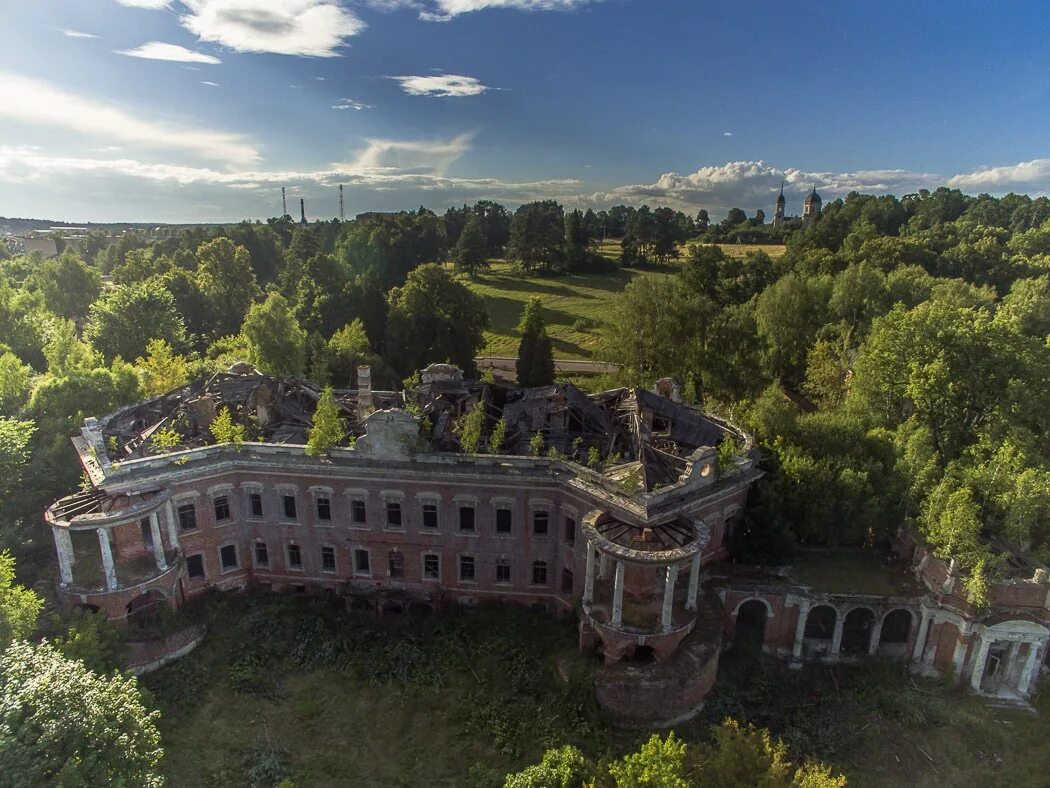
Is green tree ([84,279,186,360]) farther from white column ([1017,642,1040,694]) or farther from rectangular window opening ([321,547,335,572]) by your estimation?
white column ([1017,642,1040,694])

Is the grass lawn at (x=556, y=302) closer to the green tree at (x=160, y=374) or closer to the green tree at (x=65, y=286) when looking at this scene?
the green tree at (x=160, y=374)

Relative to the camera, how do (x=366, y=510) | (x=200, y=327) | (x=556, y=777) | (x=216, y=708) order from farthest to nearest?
(x=200, y=327) < (x=366, y=510) < (x=216, y=708) < (x=556, y=777)

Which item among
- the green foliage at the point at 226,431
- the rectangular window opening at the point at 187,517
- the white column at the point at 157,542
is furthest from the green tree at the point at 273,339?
the white column at the point at 157,542

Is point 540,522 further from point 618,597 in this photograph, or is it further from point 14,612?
point 14,612

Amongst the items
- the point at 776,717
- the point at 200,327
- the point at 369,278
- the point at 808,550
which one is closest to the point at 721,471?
the point at 808,550

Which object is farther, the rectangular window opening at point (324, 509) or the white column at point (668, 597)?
the rectangular window opening at point (324, 509)

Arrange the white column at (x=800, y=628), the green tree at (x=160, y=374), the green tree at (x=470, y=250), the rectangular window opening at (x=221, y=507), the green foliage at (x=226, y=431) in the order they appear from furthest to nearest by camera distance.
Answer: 1. the green tree at (x=470, y=250)
2. the green tree at (x=160, y=374)
3. the rectangular window opening at (x=221, y=507)
4. the green foliage at (x=226, y=431)
5. the white column at (x=800, y=628)

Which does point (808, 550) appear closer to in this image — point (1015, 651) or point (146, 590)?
point (1015, 651)

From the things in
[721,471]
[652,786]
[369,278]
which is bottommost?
[652,786]
